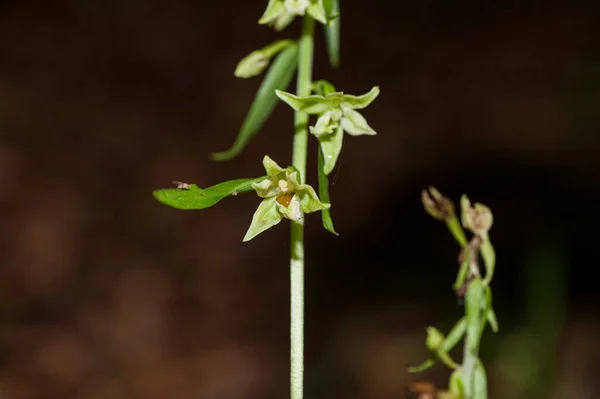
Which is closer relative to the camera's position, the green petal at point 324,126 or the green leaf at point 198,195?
the green leaf at point 198,195

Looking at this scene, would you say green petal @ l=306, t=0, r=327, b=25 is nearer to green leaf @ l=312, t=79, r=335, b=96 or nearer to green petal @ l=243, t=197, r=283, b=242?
green leaf @ l=312, t=79, r=335, b=96

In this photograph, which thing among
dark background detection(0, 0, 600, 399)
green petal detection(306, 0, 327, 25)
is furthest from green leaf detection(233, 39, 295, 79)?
dark background detection(0, 0, 600, 399)

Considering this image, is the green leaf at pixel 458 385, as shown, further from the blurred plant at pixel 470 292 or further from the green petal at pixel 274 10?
the green petal at pixel 274 10

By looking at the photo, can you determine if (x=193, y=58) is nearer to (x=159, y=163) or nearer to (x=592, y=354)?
(x=159, y=163)

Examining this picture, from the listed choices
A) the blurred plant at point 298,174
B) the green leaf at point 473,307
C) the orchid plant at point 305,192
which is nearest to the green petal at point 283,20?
the orchid plant at point 305,192

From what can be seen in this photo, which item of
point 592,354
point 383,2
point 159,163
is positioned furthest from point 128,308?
point 383,2
